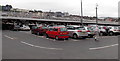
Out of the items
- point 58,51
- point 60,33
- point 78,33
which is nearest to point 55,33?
point 60,33

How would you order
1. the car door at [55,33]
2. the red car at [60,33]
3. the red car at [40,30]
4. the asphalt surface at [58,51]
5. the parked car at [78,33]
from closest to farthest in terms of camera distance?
the asphalt surface at [58,51] → the red car at [60,33] → the car door at [55,33] → the parked car at [78,33] → the red car at [40,30]

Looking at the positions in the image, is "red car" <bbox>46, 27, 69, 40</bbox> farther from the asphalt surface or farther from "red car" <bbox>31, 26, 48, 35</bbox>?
"red car" <bbox>31, 26, 48, 35</bbox>

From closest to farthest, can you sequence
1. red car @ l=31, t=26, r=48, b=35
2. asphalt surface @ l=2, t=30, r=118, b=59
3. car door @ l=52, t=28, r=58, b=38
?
asphalt surface @ l=2, t=30, r=118, b=59
car door @ l=52, t=28, r=58, b=38
red car @ l=31, t=26, r=48, b=35

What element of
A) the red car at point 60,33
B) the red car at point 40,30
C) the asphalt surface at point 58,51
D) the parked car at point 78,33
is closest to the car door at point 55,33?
the red car at point 60,33

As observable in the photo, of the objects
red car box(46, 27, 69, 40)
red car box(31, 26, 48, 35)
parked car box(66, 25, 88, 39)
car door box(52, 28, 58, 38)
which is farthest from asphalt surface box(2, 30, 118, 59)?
red car box(31, 26, 48, 35)

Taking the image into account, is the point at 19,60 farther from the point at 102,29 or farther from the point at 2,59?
the point at 102,29

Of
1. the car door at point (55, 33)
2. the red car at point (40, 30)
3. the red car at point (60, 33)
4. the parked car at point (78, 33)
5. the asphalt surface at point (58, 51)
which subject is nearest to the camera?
the asphalt surface at point (58, 51)

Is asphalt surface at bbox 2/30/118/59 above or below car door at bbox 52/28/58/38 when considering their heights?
below

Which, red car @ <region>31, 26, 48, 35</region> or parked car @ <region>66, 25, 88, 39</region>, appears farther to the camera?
red car @ <region>31, 26, 48, 35</region>

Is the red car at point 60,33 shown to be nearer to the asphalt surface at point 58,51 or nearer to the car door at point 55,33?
the car door at point 55,33

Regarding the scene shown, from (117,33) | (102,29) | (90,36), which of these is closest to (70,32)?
(90,36)

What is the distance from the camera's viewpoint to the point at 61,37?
1777cm

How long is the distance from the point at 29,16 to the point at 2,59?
48.2 metres

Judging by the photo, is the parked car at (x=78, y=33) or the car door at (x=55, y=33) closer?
the car door at (x=55, y=33)
